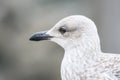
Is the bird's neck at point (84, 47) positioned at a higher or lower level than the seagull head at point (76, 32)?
lower

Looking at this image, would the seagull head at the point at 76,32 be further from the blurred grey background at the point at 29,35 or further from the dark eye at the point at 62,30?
the blurred grey background at the point at 29,35

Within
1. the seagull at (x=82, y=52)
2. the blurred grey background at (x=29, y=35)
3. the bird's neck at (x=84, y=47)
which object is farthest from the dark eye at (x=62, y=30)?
the blurred grey background at (x=29, y=35)

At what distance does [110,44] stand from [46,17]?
1482 mm

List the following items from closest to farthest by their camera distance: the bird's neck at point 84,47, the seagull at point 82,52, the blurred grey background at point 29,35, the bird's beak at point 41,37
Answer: the seagull at point 82,52
the bird's neck at point 84,47
the bird's beak at point 41,37
the blurred grey background at point 29,35

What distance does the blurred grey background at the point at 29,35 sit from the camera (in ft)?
31.1

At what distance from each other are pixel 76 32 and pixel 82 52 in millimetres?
157

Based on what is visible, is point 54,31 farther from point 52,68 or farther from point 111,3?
point 111,3

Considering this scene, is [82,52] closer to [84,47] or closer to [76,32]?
[84,47]

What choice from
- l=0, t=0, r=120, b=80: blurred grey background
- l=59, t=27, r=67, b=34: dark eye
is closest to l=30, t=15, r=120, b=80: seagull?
l=59, t=27, r=67, b=34: dark eye

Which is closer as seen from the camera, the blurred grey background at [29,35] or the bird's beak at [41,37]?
the bird's beak at [41,37]

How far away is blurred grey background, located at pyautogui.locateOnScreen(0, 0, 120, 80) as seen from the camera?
31.1 feet

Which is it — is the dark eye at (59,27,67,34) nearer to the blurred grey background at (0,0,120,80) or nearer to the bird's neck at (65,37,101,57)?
the bird's neck at (65,37,101,57)

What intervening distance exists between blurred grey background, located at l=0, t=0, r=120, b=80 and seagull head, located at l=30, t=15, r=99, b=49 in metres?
4.75

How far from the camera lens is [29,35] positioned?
9.48m
